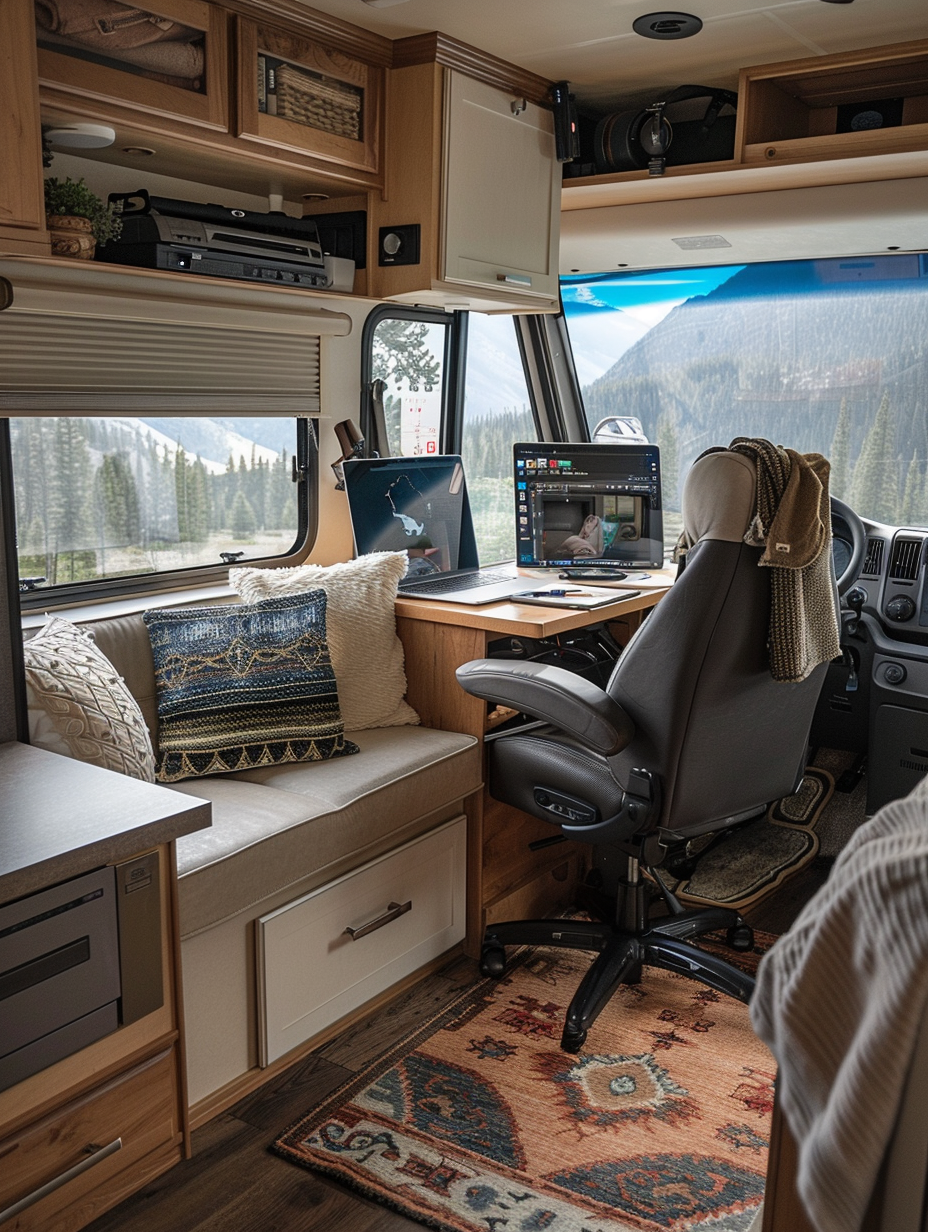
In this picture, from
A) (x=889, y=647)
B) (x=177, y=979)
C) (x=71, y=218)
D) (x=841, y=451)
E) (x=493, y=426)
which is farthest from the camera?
(x=493, y=426)

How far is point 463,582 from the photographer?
10.6ft

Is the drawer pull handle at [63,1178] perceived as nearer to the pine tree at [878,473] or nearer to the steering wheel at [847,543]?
the steering wheel at [847,543]

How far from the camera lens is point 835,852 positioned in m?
3.41

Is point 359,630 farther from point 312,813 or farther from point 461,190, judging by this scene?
point 461,190

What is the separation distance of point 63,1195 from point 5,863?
0.55 meters

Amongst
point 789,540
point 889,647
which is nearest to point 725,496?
point 789,540

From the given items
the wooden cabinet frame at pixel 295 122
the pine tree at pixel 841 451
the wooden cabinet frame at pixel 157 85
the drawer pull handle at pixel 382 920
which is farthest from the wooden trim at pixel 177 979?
the pine tree at pixel 841 451

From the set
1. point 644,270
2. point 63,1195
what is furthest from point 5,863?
point 644,270

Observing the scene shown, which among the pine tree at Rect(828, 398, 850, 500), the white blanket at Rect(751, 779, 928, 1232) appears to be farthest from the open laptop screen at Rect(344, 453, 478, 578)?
the white blanket at Rect(751, 779, 928, 1232)

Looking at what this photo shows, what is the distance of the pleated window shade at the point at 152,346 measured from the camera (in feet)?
7.72

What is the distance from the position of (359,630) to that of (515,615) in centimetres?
39

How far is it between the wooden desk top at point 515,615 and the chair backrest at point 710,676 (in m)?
0.38

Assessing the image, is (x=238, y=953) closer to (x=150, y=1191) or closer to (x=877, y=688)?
(x=150, y=1191)

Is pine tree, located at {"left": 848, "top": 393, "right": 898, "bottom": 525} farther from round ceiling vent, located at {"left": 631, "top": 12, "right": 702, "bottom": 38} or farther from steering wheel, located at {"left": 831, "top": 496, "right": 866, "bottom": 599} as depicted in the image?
round ceiling vent, located at {"left": 631, "top": 12, "right": 702, "bottom": 38}
